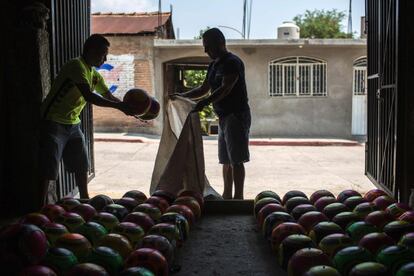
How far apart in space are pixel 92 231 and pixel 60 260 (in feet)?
2.08

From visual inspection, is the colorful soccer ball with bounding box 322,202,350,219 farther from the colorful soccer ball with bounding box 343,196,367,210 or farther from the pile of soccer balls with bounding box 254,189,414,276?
the colorful soccer ball with bounding box 343,196,367,210

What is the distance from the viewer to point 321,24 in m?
42.3

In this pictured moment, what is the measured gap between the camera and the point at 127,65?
18.6 m

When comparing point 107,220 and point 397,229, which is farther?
point 107,220

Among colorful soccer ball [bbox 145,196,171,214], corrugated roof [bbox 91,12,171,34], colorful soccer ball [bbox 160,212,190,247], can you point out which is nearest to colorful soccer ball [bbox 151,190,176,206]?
colorful soccer ball [bbox 145,196,171,214]

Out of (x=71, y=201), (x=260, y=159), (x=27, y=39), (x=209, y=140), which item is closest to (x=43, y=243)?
(x=71, y=201)

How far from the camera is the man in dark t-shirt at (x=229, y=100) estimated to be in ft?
18.2

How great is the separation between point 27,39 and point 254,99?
13.3 m

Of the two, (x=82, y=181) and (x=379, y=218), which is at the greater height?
(x=82, y=181)

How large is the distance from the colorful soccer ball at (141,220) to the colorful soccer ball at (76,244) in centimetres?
60

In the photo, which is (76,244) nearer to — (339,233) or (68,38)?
(339,233)

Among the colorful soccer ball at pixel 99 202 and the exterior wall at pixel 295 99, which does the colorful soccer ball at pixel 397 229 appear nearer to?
the colorful soccer ball at pixel 99 202

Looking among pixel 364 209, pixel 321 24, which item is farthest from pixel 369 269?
pixel 321 24

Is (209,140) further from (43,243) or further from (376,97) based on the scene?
(43,243)
